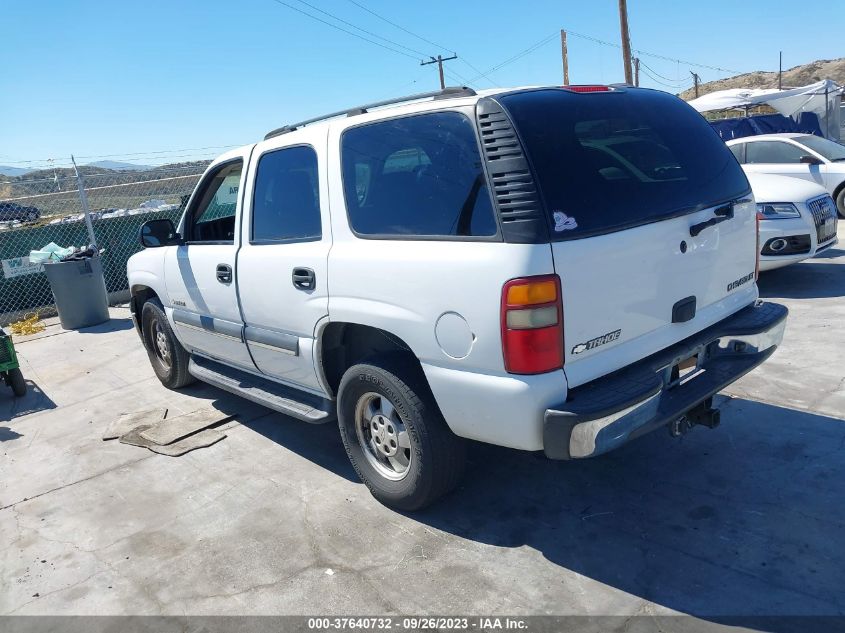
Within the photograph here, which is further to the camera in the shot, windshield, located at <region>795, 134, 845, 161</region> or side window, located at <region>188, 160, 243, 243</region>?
windshield, located at <region>795, 134, 845, 161</region>

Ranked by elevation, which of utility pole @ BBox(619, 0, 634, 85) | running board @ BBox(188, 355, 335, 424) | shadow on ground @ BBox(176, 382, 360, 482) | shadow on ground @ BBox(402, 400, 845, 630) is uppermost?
utility pole @ BBox(619, 0, 634, 85)

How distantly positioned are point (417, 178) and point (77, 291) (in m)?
7.97

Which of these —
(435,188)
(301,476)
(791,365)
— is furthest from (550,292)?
(791,365)

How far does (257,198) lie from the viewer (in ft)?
14.5

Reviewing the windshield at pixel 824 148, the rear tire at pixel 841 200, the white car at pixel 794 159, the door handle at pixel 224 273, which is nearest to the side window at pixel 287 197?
the door handle at pixel 224 273

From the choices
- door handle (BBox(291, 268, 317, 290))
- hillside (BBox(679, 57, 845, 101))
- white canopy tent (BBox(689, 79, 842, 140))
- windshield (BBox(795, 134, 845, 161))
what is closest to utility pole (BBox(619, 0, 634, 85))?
white canopy tent (BBox(689, 79, 842, 140))

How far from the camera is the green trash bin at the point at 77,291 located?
9531 millimetres

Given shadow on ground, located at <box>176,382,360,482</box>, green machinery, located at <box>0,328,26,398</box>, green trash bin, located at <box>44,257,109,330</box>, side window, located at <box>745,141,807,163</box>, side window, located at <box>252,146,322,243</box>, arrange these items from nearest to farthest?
side window, located at <box>252,146,322,243</box> → shadow on ground, located at <box>176,382,360,482</box> → green machinery, located at <box>0,328,26,398</box> → green trash bin, located at <box>44,257,109,330</box> → side window, located at <box>745,141,807,163</box>

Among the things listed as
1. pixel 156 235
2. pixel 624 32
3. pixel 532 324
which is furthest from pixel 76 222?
pixel 624 32

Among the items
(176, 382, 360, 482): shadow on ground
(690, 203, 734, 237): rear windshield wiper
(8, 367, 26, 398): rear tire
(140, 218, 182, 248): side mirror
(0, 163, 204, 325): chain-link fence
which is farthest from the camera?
(0, 163, 204, 325): chain-link fence

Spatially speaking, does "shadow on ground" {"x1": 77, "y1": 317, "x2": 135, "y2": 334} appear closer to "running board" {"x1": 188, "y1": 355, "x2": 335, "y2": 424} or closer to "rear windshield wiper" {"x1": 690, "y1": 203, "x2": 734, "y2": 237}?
"running board" {"x1": 188, "y1": 355, "x2": 335, "y2": 424}

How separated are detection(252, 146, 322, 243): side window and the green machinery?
3.55 meters

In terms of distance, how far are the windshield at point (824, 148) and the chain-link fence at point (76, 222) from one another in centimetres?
1037

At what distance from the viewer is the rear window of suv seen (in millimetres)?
2887
